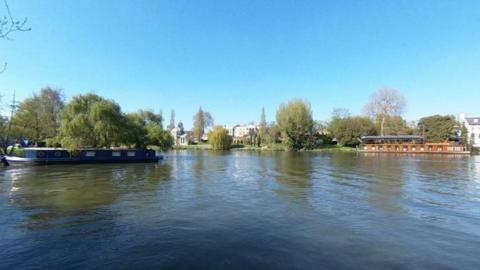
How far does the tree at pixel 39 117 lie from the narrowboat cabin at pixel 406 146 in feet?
255

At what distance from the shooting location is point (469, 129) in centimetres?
10044

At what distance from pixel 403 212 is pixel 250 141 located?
382 ft

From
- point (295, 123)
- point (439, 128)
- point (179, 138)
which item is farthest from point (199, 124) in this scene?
point (439, 128)

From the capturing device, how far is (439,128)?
3445 inches

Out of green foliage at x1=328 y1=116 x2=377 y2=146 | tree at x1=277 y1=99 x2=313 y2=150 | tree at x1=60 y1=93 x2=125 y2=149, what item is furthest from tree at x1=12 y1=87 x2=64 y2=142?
green foliage at x1=328 y1=116 x2=377 y2=146

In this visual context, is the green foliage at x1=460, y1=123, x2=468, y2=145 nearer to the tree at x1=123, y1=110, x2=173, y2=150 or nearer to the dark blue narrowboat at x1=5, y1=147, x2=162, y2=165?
the tree at x1=123, y1=110, x2=173, y2=150

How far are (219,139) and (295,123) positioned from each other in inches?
1044

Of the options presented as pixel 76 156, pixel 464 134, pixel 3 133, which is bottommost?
pixel 76 156

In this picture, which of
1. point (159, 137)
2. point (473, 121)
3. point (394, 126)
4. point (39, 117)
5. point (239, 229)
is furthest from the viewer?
point (473, 121)

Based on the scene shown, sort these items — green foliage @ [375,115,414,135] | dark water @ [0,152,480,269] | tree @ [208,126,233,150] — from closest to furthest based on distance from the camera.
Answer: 1. dark water @ [0,152,480,269]
2. green foliage @ [375,115,414,135]
3. tree @ [208,126,233,150]

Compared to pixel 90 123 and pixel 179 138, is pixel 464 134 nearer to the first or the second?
pixel 90 123

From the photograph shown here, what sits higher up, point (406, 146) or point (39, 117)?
point (39, 117)

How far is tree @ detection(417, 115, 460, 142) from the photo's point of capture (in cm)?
8612

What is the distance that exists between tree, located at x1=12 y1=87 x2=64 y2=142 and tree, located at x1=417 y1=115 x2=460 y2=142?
93.7 metres
